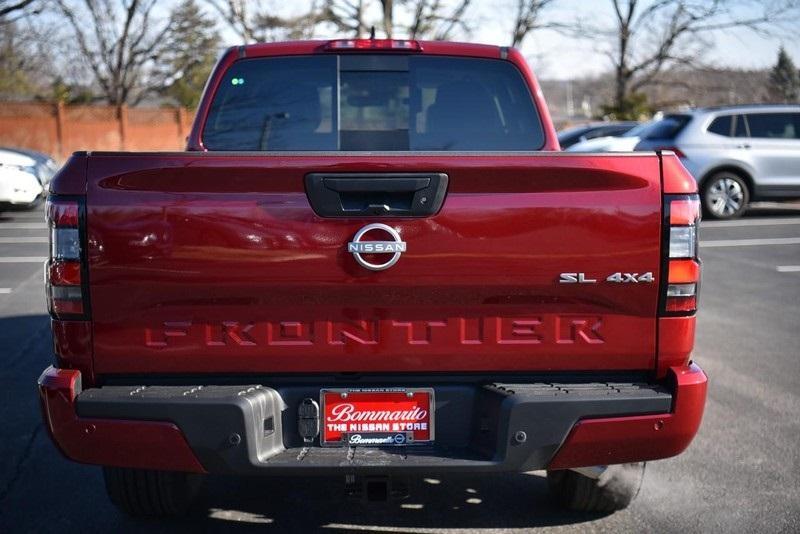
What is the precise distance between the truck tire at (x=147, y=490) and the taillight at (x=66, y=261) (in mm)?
836

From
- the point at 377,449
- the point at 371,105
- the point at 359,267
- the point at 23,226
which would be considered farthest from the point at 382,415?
the point at 23,226

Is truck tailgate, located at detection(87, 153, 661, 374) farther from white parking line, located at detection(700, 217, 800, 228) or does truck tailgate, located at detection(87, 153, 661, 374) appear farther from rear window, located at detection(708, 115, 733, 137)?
rear window, located at detection(708, 115, 733, 137)

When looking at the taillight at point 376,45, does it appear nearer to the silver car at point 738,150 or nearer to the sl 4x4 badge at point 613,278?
the sl 4x4 badge at point 613,278

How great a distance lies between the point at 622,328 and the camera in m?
3.01

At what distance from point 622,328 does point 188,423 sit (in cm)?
142

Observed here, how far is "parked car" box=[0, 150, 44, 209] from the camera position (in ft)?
49.2

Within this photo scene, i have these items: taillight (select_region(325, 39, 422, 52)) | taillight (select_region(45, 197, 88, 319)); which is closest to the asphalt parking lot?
taillight (select_region(45, 197, 88, 319))

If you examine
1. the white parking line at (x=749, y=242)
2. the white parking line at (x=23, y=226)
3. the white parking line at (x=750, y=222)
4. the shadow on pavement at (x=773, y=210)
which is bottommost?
the white parking line at (x=23, y=226)

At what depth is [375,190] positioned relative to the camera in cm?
295

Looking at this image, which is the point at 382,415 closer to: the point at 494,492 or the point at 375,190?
the point at 375,190

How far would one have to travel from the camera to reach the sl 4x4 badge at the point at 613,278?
295cm

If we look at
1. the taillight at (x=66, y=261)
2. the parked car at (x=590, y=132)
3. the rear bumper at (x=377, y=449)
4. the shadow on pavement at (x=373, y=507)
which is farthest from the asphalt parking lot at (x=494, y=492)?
the parked car at (x=590, y=132)

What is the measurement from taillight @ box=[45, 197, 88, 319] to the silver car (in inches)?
500

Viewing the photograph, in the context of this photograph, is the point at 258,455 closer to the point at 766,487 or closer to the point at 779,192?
the point at 766,487
